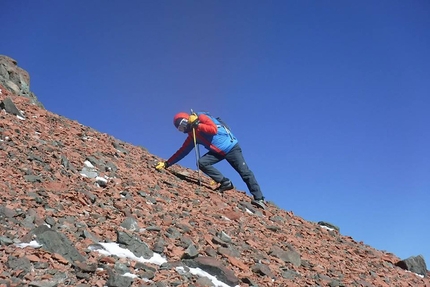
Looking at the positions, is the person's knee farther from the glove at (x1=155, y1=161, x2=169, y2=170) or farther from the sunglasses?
the glove at (x1=155, y1=161, x2=169, y2=170)

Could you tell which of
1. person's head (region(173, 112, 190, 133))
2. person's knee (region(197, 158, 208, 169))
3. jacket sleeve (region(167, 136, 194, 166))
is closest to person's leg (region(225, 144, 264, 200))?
person's knee (region(197, 158, 208, 169))

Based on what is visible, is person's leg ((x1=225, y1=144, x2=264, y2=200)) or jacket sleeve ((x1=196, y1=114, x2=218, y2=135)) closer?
jacket sleeve ((x1=196, y1=114, x2=218, y2=135))

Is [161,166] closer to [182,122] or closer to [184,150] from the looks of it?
[184,150]

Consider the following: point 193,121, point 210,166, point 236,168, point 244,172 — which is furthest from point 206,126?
point 244,172

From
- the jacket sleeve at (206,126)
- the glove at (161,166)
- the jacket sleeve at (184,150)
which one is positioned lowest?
the glove at (161,166)

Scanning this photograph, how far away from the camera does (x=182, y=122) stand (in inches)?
478

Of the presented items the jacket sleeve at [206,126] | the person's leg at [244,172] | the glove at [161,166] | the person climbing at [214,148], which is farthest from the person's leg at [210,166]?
the glove at [161,166]

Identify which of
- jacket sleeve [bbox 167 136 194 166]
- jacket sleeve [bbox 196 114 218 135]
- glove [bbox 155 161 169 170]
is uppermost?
jacket sleeve [bbox 196 114 218 135]

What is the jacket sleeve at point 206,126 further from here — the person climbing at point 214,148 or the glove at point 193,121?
the glove at point 193,121

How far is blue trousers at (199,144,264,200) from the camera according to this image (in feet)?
39.6

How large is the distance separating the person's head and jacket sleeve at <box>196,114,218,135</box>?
0.42 metres

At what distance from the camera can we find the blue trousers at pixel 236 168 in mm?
12078

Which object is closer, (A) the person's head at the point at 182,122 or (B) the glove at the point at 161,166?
(A) the person's head at the point at 182,122

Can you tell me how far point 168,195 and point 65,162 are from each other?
2446mm
